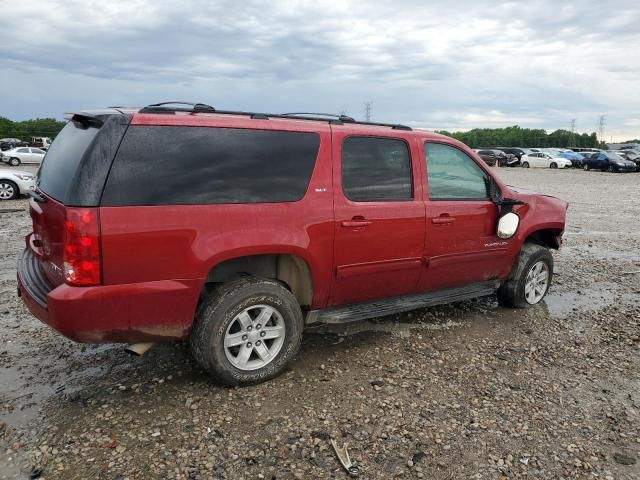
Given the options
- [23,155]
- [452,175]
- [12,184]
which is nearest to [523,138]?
[23,155]

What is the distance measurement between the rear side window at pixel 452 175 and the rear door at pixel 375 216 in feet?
0.70

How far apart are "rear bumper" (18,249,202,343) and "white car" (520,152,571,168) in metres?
43.9

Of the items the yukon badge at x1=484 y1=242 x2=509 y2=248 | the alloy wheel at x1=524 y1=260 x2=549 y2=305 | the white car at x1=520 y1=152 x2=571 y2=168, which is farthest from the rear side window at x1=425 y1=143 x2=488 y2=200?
the white car at x1=520 y1=152 x2=571 y2=168

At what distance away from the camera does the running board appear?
4281 mm

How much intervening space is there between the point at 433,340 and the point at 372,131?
1931 millimetres

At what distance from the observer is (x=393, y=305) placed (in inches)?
183

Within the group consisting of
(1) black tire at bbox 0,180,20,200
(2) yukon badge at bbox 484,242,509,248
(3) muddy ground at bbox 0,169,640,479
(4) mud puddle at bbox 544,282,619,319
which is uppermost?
(2) yukon badge at bbox 484,242,509,248

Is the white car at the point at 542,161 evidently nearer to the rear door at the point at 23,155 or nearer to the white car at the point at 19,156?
the white car at the point at 19,156


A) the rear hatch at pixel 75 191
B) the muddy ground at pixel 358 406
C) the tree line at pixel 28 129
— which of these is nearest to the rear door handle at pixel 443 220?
the muddy ground at pixel 358 406

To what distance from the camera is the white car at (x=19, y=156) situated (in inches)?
1366

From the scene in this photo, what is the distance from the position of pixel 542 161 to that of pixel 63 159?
44.8 metres

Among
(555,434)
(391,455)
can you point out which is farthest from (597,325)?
(391,455)

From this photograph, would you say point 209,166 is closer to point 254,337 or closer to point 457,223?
point 254,337

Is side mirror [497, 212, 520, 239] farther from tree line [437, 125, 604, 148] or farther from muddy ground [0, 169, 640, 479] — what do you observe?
tree line [437, 125, 604, 148]
